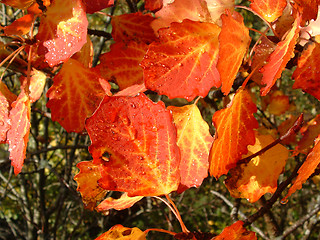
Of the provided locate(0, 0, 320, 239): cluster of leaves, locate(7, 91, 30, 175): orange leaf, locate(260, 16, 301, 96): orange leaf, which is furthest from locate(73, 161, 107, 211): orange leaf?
locate(260, 16, 301, 96): orange leaf

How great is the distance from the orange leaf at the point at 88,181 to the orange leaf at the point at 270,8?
0.41 m

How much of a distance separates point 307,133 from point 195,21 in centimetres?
45

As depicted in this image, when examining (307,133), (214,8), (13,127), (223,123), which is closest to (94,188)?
(13,127)

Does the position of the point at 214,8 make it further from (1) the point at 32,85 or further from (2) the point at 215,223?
(2) the point at 215,223

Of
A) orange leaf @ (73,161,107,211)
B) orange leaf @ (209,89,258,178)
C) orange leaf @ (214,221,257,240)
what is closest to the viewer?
orange leaf @ (214,221,257,240)

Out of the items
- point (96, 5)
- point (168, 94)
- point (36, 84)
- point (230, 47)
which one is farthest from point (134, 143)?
point (36, 84)

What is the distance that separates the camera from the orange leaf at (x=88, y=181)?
676 mm

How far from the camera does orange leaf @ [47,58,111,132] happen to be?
0.72 m

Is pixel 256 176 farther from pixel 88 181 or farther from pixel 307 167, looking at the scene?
pixel 88 181

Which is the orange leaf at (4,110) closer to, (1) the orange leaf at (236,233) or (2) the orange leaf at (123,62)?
(2) the orange leaf at (123,62)

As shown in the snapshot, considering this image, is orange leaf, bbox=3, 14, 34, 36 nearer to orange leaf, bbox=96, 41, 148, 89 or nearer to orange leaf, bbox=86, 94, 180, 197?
orange leaf, bbox=96, 41, 148, 89

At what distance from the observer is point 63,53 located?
606 millimetres

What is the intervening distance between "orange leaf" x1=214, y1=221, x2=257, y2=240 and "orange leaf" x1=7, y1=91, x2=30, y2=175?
1.18ft

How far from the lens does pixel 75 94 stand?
73cm
